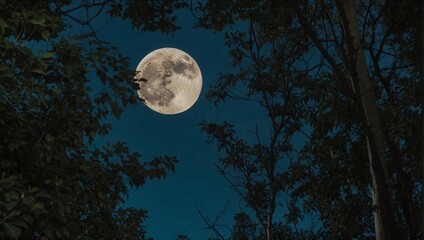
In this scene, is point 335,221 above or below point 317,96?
below

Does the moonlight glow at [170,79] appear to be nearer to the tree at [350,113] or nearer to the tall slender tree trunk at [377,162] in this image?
the tree at [350,113]

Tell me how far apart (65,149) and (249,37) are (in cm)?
648

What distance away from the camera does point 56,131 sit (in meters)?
4.82

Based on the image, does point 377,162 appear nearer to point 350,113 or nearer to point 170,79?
point 350,113

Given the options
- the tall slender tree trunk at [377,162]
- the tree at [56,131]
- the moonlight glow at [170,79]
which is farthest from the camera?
the moonlight glow at [170,79]

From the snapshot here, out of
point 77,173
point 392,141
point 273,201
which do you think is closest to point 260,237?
point 273,201

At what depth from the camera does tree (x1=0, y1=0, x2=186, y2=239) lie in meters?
4.33

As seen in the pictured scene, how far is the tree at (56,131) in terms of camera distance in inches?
170

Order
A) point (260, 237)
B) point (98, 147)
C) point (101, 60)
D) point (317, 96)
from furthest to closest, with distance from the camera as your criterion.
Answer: point (260, 237) < point (317, 96) < point (98, 147) < point (101, 60)

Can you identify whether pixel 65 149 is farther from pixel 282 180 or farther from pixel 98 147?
pixel 282 180

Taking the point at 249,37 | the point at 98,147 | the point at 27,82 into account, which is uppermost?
the point at 249,37

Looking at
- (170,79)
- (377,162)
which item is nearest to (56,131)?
(377,162)

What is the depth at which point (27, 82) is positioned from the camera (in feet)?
14.7

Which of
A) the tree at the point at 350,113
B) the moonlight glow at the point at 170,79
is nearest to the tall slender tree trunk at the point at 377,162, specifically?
the tree at the point at 350,113
